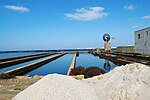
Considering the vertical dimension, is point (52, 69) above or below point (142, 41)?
below

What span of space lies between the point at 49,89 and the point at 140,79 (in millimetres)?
1607

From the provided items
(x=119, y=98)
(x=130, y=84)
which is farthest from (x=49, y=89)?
(x=130, y=84)

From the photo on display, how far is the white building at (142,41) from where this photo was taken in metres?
23.8

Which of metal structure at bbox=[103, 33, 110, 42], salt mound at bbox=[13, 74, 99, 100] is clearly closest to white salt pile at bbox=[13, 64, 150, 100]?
salt mound at bbox=[13, 74, 99, 100]

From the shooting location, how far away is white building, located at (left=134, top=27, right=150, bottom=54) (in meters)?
23.8

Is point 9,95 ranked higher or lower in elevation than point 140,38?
lower

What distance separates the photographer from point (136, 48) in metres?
28.0

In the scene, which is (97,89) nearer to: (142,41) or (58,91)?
(58,91)

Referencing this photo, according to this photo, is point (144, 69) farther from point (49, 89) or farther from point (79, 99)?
point (49, 89)

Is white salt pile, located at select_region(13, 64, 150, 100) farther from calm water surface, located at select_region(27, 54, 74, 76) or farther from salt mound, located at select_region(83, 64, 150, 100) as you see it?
calm water surface, located at select_region(27, 54, 74, 76)

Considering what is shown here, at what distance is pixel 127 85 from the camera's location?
366cm

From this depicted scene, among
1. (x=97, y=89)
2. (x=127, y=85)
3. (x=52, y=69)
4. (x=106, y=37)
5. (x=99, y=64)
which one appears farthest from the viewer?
(x=106, y=37)

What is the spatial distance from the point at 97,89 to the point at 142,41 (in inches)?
908

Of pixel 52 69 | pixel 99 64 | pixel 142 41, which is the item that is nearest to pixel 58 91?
pixel 52 69
